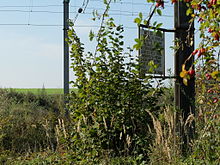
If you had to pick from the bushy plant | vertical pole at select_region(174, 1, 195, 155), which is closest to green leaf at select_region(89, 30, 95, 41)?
the bushy plant

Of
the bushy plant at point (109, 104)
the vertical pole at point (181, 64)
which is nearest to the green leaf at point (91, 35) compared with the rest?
the bushy plant at point (109, 104)

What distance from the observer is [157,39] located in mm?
4953

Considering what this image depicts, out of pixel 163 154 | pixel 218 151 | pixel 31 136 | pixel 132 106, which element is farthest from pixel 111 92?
pixel 31 136

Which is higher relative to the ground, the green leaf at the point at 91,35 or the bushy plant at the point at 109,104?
the green leaf at the point at 91,35

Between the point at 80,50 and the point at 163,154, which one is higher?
the point at 80,50

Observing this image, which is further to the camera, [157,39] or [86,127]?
[157,39]

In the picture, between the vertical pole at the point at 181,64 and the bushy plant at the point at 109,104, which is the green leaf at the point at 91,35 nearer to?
the bushy plant at the point at 109,104

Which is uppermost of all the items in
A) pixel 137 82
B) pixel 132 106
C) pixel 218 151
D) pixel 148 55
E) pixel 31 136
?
pixel 148 55

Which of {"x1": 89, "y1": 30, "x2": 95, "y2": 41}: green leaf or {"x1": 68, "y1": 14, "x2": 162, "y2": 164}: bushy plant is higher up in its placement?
{"x1": 89, "y1": 30, "x2": 95, "y2": 41}: green leaf

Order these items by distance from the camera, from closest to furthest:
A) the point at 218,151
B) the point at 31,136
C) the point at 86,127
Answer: the point at 218,151
the point at 86,127
the point at 31,136

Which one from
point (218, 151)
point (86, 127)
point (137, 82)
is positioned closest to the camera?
point (218, 151)

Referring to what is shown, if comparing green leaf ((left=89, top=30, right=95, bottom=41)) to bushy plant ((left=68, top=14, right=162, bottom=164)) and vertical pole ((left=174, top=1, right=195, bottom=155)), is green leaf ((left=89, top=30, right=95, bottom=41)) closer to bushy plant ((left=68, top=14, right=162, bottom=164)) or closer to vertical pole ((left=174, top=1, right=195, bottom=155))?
bushy plant ((left=68, top=14, right=162, bottom=164))

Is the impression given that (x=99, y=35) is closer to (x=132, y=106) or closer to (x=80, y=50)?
(x=80, y=50)

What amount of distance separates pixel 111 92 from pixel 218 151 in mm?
1676
